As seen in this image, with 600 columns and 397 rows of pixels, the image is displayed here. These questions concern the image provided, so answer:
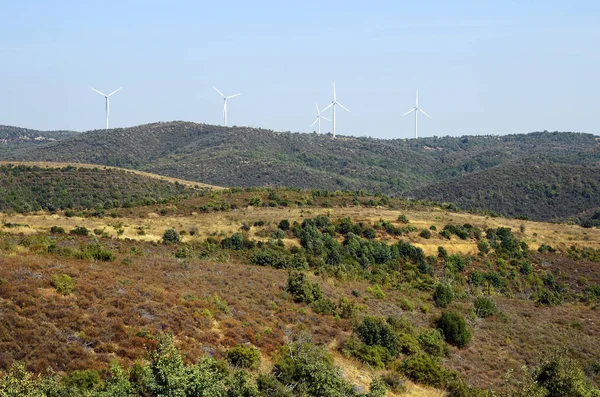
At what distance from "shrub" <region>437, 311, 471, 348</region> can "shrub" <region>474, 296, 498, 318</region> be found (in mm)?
5835

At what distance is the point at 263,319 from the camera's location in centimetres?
2856

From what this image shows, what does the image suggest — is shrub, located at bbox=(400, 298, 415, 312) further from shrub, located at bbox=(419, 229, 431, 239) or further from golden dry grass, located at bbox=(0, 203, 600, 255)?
shrub, located at bbox=(419, 229, 431, 239)

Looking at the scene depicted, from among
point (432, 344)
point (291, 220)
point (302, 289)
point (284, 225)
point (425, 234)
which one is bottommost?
point (432, 344)

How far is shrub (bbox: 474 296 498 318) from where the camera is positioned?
130ft

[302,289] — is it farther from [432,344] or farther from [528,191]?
[528,191]

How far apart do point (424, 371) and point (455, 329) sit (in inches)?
268

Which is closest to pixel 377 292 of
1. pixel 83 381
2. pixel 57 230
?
pixel 83 381

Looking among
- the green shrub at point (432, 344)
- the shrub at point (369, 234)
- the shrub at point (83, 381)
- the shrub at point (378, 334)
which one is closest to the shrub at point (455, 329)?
the green shrub at point (432, 344)

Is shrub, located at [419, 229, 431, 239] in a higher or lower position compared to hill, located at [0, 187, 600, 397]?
higher

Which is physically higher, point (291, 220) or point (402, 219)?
point (402, 219)

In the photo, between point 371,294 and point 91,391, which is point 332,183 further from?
point 91,391

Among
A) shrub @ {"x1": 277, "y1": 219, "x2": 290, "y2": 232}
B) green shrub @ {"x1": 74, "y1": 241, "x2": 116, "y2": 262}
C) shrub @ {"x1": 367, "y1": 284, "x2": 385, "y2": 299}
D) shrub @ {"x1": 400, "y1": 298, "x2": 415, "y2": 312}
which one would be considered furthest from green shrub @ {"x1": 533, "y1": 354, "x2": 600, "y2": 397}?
shrub @ {"x1": 277, "y1": 219, "x2": 290, "y2": 232}

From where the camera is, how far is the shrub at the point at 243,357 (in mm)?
22906

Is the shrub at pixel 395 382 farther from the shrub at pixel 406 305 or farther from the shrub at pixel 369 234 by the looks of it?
the shrub at pixel 369 234
